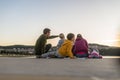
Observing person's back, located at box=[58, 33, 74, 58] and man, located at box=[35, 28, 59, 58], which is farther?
man, located at box=[35, 28, 59, 58]

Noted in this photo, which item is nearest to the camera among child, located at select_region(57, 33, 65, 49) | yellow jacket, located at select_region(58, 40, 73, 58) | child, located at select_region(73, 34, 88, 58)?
yellow jacket, located at select_region(58, 40, 73, 58)

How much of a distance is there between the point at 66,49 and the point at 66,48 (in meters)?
0.03

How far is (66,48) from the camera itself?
10531 millimetres

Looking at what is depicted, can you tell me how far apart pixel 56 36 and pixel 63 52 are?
960mm

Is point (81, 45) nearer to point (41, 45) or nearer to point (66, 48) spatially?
point (66, 48)

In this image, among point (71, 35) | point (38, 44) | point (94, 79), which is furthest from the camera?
point (38, 44)

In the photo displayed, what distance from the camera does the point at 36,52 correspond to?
11.2 m

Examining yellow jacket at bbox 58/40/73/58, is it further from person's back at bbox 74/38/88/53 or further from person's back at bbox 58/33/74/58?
person's back at bbox 74/38/88/53

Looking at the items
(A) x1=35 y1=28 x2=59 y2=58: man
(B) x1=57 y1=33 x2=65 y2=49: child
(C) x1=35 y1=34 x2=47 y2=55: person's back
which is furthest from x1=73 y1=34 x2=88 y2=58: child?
(C) x1=35 y1=34 x2=47 y2=55: person's back

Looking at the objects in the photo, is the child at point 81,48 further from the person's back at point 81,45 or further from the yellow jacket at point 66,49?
the yellow jacket at point 66,49

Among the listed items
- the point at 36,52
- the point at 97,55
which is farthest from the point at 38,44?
the point at 97,55

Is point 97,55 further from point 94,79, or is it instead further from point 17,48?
point 94,79

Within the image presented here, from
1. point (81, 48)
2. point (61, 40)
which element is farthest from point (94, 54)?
point (61, 40)

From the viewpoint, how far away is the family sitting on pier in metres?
10.6
